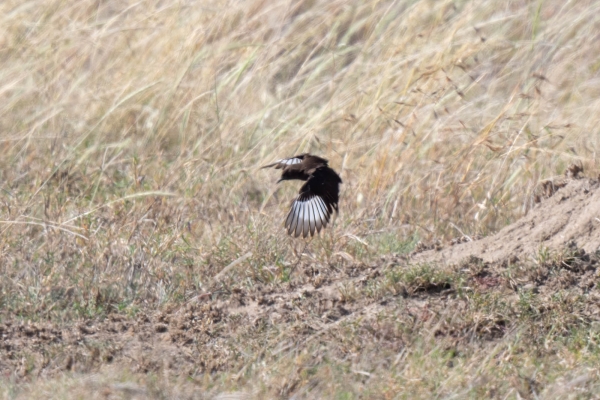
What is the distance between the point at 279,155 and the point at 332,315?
2.27m

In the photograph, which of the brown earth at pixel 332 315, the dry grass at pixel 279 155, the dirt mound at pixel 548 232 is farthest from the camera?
the dirt mound at pixel 548 232

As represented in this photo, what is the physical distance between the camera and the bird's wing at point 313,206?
4914 mm

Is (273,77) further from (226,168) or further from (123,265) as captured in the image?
(123,265)

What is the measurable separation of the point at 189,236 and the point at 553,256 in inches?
81.2

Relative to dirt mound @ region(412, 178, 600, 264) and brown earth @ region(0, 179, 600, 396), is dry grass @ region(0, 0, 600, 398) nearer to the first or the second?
brown earth @ region(0, 179, 600, 396)

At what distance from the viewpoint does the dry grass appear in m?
4.11

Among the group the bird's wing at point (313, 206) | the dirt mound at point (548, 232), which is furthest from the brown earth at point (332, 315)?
the bird's wing at point (313, 206)

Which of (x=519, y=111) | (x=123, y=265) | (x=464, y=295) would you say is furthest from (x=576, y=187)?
(x=123, y=265)

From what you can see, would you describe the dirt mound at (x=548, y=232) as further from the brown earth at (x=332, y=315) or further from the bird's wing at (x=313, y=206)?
the bird's wing at (x=313, y=206)

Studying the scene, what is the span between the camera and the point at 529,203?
5.88 meters

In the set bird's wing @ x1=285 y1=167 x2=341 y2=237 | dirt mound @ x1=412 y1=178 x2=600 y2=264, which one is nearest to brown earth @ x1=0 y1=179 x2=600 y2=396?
dirt mound @ x1=412 y1=178 x2=600 y2=264

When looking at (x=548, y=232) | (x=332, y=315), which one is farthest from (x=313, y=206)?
(x=548, y=232)

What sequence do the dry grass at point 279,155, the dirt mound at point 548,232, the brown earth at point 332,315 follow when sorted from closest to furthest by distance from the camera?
the dry grass at point 279,155 < the brown earth at point 332,315 < the dirt mound at point 548,232

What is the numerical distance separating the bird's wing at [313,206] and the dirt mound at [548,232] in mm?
520
